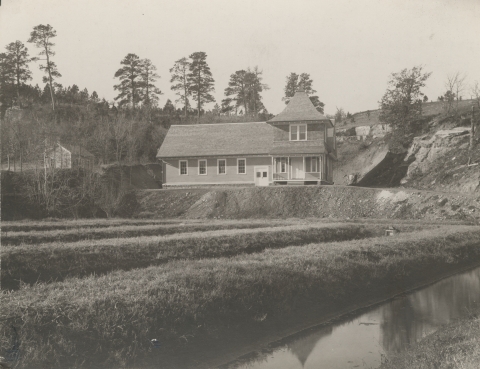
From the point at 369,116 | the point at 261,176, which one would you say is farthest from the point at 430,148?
the point at 369,116

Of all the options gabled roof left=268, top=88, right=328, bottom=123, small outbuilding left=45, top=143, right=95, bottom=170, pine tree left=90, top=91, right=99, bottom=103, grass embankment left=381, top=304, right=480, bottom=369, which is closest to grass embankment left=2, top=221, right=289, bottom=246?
grass embankment left=381, top=304, right=480, bottom=369

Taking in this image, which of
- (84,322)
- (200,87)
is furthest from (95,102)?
(84,322)

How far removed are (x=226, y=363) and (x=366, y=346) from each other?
3647 millimetres

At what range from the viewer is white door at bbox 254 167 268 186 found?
49125mm

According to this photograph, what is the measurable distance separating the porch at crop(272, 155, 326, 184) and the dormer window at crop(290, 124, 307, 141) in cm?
196

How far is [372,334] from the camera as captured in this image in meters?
13.0

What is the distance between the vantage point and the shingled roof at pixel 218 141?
49531mm

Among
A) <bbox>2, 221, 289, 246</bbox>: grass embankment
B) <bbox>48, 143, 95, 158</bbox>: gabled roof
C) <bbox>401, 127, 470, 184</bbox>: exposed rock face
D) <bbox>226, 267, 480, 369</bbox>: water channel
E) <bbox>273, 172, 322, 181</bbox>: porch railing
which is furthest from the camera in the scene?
<bbox>48, 143, 95, 158</bbox>: gabled roof

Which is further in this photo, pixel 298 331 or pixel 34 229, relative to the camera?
pixel 34 229

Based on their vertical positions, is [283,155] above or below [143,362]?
above

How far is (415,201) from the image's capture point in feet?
116

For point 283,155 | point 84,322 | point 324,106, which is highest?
point 324,106

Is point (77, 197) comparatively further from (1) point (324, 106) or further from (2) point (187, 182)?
(1) point (324, 106)

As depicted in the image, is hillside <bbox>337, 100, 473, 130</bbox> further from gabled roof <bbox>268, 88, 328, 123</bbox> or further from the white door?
the white door
